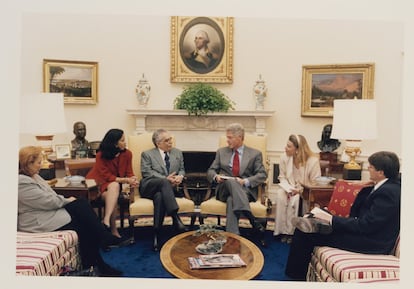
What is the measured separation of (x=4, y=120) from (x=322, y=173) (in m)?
2.82

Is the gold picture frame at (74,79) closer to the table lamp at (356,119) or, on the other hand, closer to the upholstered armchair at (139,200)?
the upholstered armchair at (139,200)

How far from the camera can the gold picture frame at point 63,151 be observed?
11.1 feet

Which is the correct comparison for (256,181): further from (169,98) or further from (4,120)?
(4,120)

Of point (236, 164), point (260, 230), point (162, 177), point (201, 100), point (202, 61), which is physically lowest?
point (260, 230)

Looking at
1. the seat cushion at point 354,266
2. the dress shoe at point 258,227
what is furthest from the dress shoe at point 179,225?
the seat cushion at point 354,266

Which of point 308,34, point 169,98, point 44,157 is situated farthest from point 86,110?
point 308,34

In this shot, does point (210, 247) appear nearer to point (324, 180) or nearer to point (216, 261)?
point (216, 261)

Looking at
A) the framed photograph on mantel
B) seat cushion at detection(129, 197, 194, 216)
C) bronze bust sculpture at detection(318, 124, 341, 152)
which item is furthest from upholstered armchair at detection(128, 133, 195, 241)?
the framed photograph on mantel

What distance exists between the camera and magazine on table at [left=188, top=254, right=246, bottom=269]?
2404mm

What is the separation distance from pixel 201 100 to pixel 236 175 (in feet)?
3.85

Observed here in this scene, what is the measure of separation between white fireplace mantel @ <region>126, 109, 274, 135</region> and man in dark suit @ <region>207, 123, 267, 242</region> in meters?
0.73

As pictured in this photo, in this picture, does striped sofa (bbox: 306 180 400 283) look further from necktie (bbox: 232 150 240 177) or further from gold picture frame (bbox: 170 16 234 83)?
gold picture frame (bbox: 170 16 234 83)

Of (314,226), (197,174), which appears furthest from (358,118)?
(197,174)

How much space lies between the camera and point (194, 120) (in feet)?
14.8
